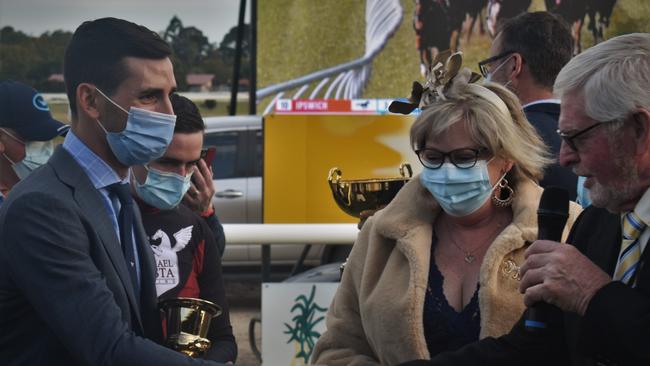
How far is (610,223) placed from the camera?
258 centimetres

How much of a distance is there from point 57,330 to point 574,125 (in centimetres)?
137

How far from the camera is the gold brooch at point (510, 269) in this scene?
3.22 m

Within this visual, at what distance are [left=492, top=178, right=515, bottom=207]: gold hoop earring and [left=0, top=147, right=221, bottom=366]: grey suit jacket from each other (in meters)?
1.12

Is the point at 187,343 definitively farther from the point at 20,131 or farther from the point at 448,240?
the point at 20,131

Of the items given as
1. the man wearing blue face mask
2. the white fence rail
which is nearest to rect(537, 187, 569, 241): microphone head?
the man wearing blue face mask

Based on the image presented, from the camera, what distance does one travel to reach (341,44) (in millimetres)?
7188

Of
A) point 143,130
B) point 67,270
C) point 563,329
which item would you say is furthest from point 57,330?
point 563,329

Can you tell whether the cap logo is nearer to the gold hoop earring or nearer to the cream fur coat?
the cream fur coat

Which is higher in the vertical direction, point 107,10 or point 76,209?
point 107,10

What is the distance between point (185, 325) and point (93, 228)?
1.93 ft

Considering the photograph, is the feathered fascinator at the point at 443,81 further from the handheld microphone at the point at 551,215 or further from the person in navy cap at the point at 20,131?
the person in navy cap at the point at 20,131

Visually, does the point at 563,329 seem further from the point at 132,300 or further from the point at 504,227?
the point at 132,300

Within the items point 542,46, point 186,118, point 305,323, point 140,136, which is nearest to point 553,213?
point 140,136

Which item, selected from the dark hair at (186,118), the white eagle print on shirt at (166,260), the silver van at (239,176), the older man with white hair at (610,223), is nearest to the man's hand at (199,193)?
the dark hair at (186,118)
